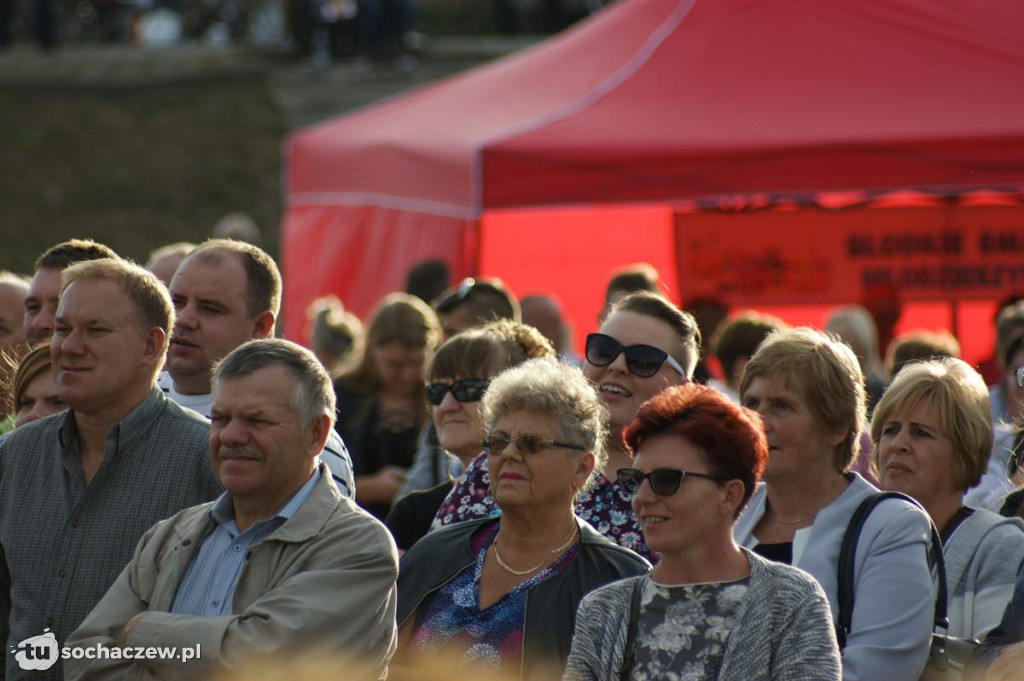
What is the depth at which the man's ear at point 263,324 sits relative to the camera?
5.02 metres

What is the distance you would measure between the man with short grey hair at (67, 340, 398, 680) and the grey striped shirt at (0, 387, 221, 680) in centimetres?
28

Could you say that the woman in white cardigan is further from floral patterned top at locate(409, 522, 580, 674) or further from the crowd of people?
floral patterned top at locate(409, 522, 580, 674)

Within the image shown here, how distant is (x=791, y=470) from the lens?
14.2 feet

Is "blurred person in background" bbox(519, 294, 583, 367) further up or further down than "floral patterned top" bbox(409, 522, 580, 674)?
further up

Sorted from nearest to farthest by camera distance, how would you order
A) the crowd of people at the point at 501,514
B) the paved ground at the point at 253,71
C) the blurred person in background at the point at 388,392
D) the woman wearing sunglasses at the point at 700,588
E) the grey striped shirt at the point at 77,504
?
1. the woman wearing sunglasses at the point at 700,588
2. the crowd of people at the point at 501,514
3. the grey striped shirt at the point at 77,504
4. the blurred person in background at the point at 388,392
5. the paved ground at the point at 253,71

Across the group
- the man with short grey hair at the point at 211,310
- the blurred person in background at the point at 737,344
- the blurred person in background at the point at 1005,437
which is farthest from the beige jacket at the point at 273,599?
the blurred person in background at the point at 737,344

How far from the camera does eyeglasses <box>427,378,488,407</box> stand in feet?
17.4

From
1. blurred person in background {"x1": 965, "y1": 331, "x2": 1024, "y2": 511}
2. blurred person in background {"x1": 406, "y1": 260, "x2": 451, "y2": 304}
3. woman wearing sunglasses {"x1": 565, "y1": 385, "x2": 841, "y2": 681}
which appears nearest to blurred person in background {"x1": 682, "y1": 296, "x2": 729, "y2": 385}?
blurred person in background {"x1": 406, "y1": 260, "x2": 451, "y2": 304}

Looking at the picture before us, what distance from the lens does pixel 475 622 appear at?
161 inches

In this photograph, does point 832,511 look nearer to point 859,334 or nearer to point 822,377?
point 822,377

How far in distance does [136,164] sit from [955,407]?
702 inches

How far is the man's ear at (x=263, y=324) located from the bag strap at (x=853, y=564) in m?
1.99

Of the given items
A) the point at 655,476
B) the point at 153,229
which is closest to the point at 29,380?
the point at 655,476

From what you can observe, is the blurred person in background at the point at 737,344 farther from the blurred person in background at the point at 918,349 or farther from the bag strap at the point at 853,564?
the bag strap at the point at 853,564
